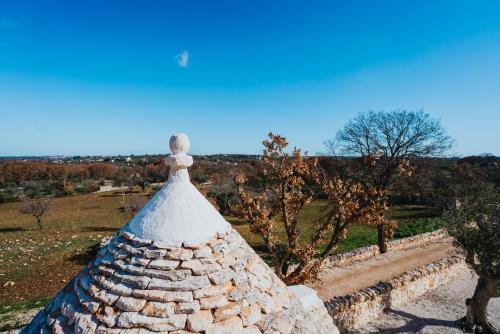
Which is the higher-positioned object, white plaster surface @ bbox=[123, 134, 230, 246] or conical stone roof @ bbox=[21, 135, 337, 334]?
white plaster surface @ bbox=[123, 134, 230, 246]

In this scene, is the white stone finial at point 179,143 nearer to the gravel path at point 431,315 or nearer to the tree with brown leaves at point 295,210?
the tree with brown leaves at point 295,210

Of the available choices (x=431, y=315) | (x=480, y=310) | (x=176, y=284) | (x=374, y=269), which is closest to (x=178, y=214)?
(x=176, y=284)

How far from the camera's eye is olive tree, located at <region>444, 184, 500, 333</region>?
33.8 ft

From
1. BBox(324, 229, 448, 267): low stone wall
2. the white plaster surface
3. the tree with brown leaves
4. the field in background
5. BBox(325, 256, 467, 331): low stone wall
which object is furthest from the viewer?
BBox(324, 229, 448, 267): low stone wall

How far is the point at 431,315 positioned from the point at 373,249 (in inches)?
247

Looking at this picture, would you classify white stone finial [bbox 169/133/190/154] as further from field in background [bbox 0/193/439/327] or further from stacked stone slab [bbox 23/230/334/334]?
field in background [bbox 0/193/439/327]

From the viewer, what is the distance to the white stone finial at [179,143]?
15.9 ft

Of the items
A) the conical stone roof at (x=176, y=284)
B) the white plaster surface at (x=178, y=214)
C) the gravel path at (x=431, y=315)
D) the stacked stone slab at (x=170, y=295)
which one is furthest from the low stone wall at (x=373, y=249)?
the white plaster surface at (x=178, y=214)

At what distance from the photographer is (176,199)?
15.0 ft

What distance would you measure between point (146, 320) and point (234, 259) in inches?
51.3

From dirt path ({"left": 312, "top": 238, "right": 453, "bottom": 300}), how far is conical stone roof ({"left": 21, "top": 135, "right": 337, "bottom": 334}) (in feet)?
28.0

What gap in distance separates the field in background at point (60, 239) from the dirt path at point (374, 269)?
2750 millimetres

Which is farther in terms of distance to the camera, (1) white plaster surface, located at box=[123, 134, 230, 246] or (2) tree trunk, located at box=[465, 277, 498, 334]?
(2) tree trunk, located at box=[465, 277, 498, 334]

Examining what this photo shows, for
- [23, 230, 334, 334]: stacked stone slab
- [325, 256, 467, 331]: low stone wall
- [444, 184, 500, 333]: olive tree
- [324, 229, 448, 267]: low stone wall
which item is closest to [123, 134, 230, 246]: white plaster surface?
[23, 230, 334, 334]: stacked stone slab
